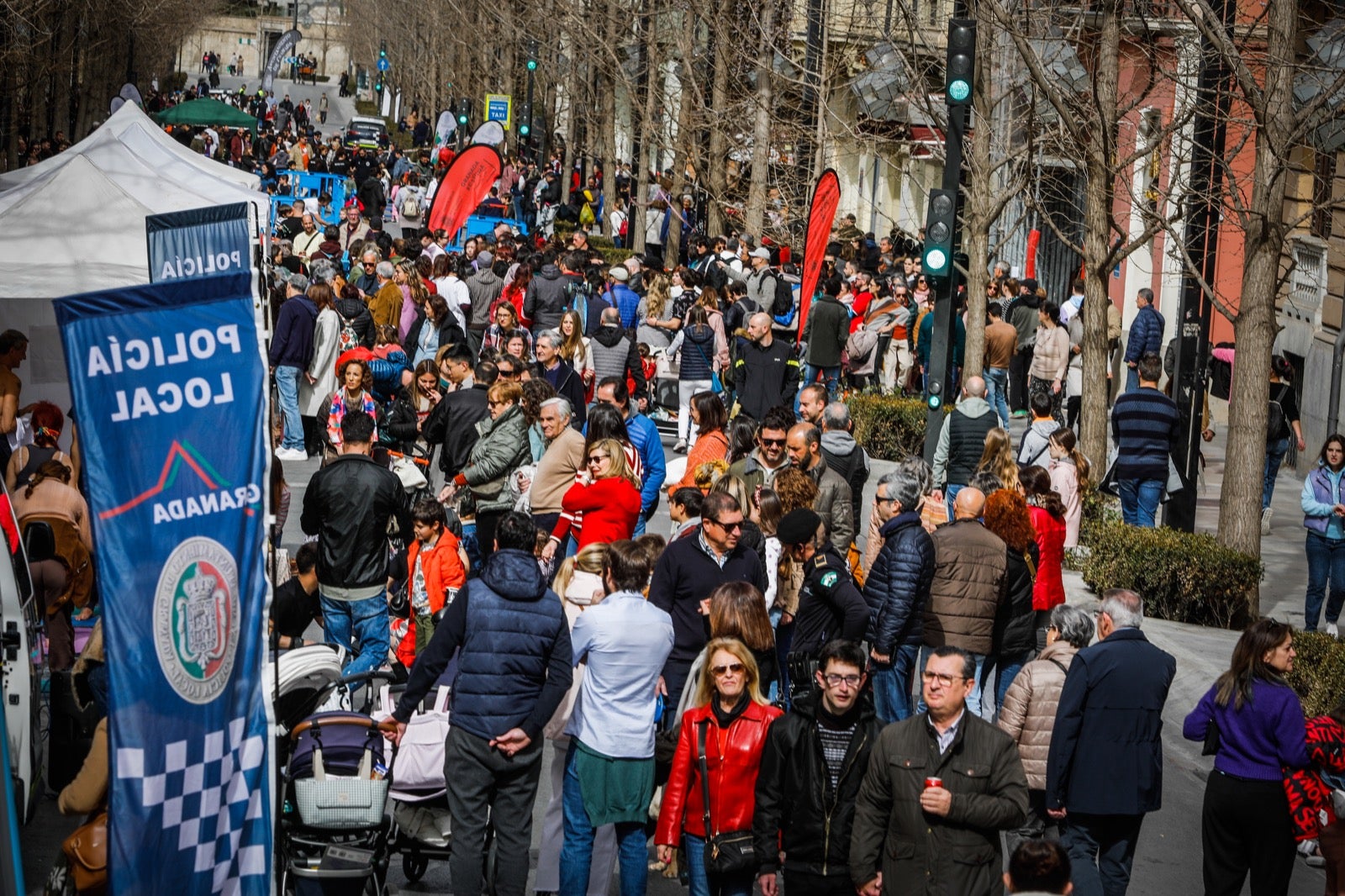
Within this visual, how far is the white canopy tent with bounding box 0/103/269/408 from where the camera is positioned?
1521 centimetres

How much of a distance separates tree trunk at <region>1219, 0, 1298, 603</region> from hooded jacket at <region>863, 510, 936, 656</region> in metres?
4.42

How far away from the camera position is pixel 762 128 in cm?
2777

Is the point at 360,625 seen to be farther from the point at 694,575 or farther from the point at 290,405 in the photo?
the point at 290,405

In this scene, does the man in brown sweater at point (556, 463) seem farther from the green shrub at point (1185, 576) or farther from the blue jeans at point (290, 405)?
the blue jeans at point (290, 405)

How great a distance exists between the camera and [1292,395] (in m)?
18.1

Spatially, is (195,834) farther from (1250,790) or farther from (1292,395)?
(1292,395)

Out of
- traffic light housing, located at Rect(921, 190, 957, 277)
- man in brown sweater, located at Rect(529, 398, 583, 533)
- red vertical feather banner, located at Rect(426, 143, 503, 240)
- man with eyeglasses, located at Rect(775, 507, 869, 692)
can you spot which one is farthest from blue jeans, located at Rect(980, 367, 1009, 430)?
man with eyeglasses, located at Rect(775, 507, 869, 692)

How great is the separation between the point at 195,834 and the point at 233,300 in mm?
1784

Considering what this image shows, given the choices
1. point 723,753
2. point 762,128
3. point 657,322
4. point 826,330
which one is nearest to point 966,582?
point 723,753

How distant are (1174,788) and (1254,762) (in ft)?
8.47

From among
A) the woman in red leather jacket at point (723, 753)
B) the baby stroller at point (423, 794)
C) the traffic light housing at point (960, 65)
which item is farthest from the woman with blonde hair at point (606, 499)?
the traffic light housing at point (960, 65)

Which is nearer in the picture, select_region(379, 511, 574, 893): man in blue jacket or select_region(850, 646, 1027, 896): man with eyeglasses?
select_region(850, 646, 1027, 896): man with eyeglasses

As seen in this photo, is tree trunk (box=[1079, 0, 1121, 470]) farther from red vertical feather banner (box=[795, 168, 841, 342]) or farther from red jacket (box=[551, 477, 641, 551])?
red jacket (box=[551, 477, 641, 551])

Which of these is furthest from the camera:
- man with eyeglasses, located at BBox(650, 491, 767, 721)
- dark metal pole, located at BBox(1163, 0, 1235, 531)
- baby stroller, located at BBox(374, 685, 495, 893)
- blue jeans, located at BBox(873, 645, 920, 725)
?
dark metal pole, located at BBox(1163, 0, 1235, 531)
